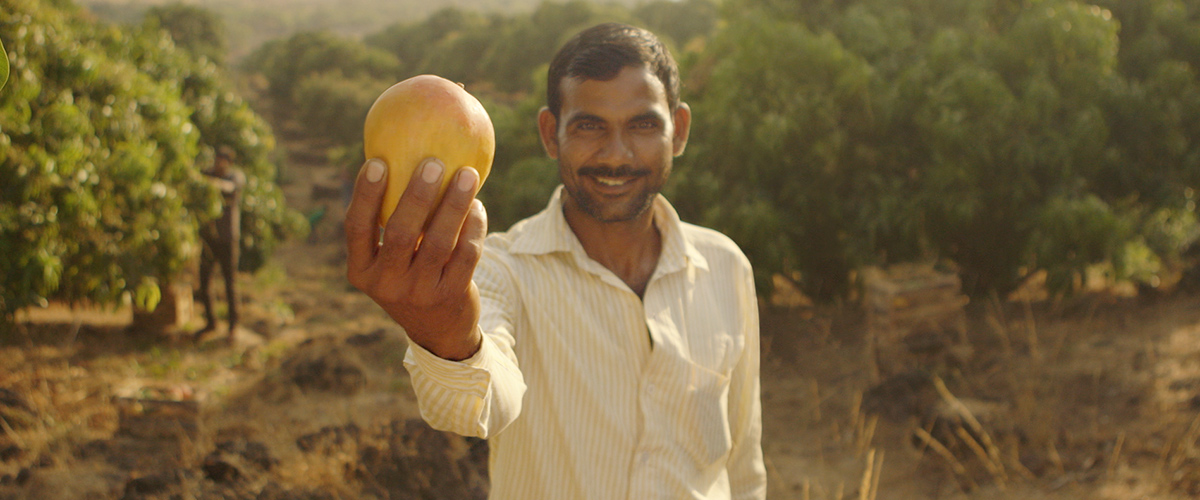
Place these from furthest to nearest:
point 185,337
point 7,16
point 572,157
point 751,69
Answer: point 185,337
point 751,69
point 7,16
point 572,157

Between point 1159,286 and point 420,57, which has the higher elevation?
point 1159,286

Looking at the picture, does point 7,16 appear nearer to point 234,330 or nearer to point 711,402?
point 234,330

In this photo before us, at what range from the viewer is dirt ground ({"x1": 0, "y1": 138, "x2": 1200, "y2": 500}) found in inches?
159

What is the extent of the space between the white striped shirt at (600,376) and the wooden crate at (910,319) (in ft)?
12.8

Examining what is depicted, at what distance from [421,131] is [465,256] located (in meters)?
0.25

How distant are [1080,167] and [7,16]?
280 inches

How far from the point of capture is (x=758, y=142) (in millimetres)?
5934

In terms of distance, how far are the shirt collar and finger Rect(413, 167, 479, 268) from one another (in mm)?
653

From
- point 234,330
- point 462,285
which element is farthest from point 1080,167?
point 234,330

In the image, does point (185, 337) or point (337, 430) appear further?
point (185, 337)

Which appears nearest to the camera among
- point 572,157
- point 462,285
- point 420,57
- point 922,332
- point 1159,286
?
point 462,285

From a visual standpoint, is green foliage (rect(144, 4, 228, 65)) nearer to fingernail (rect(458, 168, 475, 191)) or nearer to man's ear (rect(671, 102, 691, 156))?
man's ear (rect(671, 102, 691, 156))

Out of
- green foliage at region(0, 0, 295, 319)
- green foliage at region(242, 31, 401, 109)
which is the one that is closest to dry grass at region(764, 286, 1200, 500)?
green foliage at region(0, 0, 295, 319)

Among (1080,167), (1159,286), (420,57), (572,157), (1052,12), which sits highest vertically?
(572,157)
